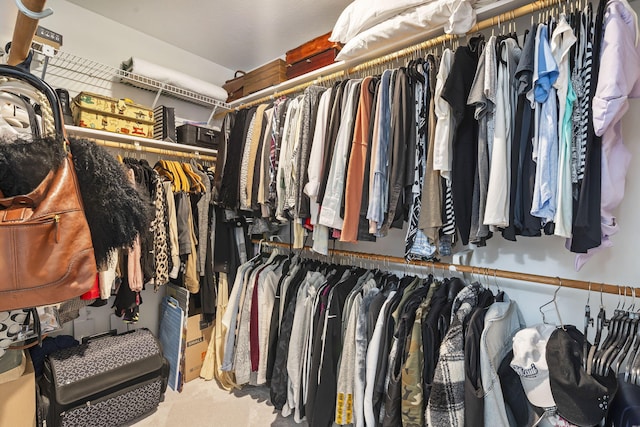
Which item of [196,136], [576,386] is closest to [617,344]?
[576,386]

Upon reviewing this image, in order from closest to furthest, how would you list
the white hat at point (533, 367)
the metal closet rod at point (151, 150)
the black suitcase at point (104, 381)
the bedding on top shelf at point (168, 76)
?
the white hat at point (533, 367), the black suitcase at point (104, 381), the metal closet rod at point (151, 150), the bedding on top shelf at point (168, 76)

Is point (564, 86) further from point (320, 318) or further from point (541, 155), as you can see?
point (320, 318)

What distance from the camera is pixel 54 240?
45 centimetres

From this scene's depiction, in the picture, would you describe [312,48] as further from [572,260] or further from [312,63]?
[572,260]

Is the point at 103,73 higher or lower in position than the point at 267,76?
lower

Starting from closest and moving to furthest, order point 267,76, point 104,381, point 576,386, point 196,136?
1. point 576,386
2. point 104,381
3. point 267,76
4. point 196,136

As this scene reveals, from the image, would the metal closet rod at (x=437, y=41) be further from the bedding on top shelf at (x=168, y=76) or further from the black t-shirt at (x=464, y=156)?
the bedding on top shelf at (x=168, y=76)

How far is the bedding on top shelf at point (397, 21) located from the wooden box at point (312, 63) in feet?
0.64

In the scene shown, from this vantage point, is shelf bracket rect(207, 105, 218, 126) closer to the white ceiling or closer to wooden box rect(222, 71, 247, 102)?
wooden box rect(222, 71, 247, 102)

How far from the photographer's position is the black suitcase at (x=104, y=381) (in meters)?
1.51

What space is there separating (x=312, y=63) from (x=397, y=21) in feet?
2.12

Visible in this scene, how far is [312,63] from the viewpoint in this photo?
1.86 meters

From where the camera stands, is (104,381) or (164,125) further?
(164,125)

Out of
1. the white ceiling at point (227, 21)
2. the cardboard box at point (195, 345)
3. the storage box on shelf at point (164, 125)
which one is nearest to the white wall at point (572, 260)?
the white ceiling at point (227, 21)
